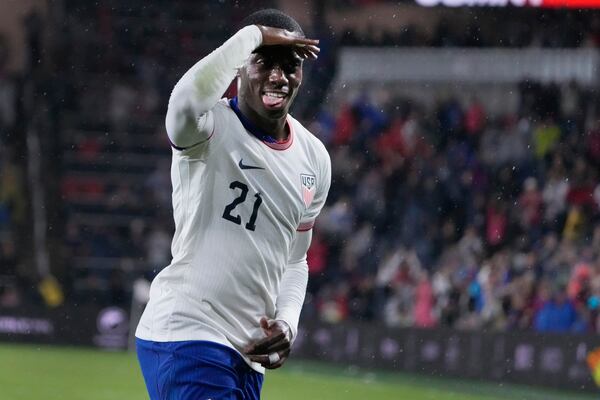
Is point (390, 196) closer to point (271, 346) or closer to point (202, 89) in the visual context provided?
point (271, 346)

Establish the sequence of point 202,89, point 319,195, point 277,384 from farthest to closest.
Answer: point 277,384 → point 319,195 → point 202,89

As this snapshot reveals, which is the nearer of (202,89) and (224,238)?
(202,89)

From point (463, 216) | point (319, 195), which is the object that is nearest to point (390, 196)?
point (463, 216)

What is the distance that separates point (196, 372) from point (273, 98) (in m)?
0.98

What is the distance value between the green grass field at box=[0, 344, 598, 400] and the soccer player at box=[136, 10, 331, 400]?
8.42 m

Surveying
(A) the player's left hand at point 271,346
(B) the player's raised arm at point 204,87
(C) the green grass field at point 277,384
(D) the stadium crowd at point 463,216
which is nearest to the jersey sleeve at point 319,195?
(A) the player's left hand at point 271,346

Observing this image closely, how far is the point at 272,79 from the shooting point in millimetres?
4449

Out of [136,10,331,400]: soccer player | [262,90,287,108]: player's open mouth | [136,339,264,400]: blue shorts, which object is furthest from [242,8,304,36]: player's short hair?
[136,339,264,400]: blue shorts

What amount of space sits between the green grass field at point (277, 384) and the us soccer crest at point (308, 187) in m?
8.38

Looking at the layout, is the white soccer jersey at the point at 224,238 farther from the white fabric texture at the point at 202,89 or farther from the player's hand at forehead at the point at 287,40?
the player's hand at forehead at the point at 287,40

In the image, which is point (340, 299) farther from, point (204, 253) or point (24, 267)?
point (204, 253)

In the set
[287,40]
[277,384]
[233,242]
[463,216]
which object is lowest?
[277,384]

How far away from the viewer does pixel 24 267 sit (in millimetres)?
20609

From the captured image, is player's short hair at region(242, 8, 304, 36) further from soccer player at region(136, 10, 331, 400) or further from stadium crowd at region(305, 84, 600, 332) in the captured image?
stadium crowd at region(305, 84, 600, 332)
